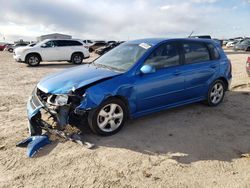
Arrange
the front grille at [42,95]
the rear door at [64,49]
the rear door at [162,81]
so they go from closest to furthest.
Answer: the front grille at [42,95] < the rear door at [162,81] < the rear door at [64,49]

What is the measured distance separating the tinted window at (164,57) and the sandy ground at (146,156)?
1.10 metres

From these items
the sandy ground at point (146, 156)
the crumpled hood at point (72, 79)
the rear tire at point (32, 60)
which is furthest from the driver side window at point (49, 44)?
the crumpled hood at point (72, 79)

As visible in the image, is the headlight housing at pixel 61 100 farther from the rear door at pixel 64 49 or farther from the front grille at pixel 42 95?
the rear door at pixel 64 49

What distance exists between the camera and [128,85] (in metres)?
5.03

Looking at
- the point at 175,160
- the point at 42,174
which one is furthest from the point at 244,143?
the point at 42,174

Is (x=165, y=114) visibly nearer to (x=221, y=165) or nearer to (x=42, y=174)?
(x=221, y=165)

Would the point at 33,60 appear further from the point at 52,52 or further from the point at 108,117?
the point at 108,117

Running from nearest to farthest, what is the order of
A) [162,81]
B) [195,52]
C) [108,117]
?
[108,117]
[162,81]
[195,52]

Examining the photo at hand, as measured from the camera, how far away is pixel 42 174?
376 centimetres

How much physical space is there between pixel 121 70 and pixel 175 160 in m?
1.93

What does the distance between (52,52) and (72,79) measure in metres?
13.5

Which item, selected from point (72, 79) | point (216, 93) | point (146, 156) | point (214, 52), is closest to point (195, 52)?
point (214, 52)

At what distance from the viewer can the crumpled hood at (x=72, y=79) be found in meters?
4.77

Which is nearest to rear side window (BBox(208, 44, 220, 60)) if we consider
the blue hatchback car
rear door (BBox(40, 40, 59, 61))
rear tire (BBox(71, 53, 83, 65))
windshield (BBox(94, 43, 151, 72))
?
the blue hatchback car
